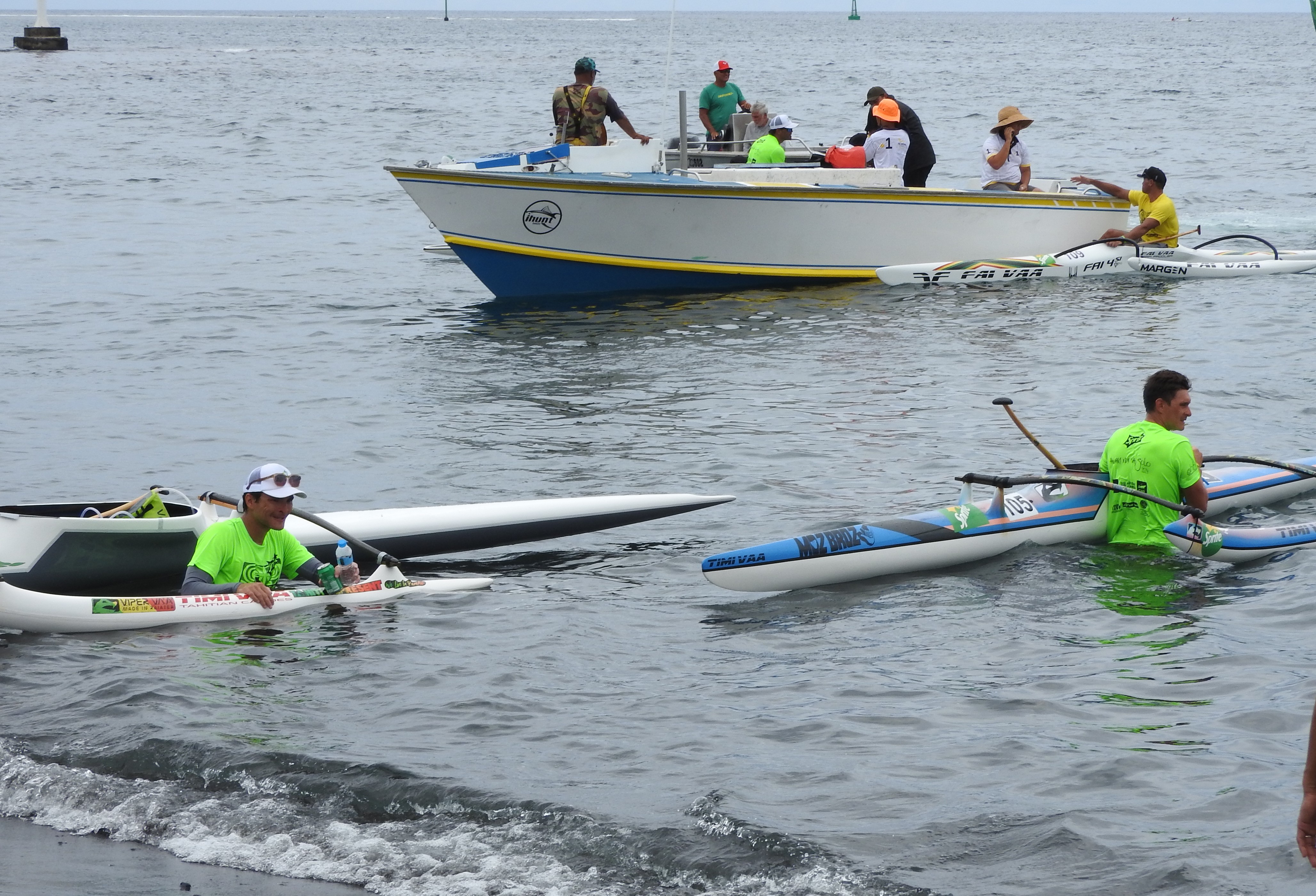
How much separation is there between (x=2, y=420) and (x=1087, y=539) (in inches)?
354

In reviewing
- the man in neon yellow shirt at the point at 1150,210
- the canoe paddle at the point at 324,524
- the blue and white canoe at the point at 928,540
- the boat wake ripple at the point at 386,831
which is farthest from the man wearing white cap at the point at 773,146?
the boat wake ripple at the point at 386,831

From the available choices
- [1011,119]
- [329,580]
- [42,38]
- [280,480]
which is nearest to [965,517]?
[329,580]

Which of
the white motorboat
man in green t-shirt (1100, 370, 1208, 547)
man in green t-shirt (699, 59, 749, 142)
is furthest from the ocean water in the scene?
man in green t-shirt (699, 59, 749, 142)

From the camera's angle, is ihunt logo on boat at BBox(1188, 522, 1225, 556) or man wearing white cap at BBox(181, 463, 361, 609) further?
ihunt logo on boat at BBox(1188, 522, 1225, 556)

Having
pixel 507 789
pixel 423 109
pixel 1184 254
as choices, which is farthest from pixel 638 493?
pixel 423 109

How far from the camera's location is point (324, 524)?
8.07 m

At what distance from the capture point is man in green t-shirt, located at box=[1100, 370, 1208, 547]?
325 inches

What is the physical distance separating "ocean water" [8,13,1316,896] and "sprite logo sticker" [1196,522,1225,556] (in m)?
0.17

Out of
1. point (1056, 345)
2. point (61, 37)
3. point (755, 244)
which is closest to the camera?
point (1056, 345)

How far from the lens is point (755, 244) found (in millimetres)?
16172

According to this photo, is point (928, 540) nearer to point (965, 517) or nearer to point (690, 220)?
point (965, 517)

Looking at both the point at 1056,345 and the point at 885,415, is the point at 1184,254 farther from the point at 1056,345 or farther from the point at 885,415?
the point at 885,415

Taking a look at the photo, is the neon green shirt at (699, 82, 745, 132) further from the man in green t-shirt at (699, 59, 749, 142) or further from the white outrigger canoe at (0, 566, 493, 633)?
the white outrigger canoe at (0, 566, 493, 633)

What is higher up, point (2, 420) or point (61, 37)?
point (61, 37)
